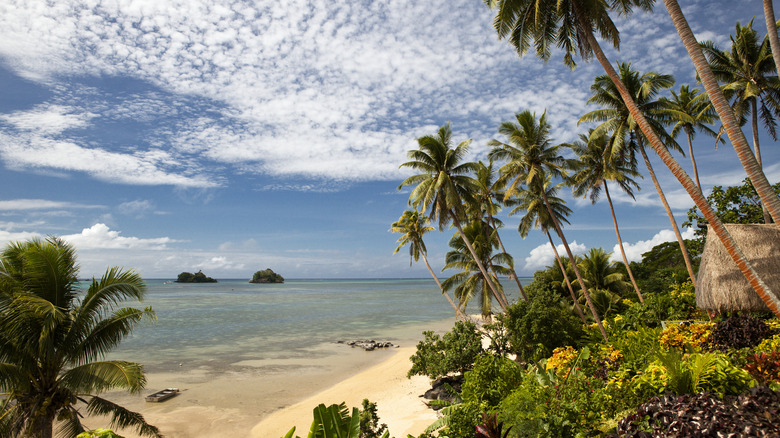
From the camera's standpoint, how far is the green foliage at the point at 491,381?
314 inches

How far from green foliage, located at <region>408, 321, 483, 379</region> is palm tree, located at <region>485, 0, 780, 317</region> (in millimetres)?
7481

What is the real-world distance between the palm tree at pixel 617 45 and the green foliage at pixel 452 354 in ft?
24.5

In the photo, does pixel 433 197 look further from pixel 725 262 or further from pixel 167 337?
pixel 167 337

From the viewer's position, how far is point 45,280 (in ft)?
25.4

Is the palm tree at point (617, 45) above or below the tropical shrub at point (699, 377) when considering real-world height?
above

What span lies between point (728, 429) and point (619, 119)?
52.2ft

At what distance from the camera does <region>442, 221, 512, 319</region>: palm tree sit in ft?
71.9

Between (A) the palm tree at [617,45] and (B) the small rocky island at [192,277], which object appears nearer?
(A) the palm tree at [617,45]

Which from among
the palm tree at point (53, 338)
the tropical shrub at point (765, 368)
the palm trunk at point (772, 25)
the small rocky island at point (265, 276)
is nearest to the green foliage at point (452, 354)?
the tropical shrub at point (765, 368)

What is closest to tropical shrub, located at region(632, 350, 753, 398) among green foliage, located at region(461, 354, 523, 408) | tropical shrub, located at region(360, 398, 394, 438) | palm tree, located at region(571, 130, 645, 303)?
green foliage, located at region(461, 354, 523, 408)

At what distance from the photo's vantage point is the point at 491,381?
327 inches

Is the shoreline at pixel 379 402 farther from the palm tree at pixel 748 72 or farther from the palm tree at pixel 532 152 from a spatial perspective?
the palm tree at pixel 748 72

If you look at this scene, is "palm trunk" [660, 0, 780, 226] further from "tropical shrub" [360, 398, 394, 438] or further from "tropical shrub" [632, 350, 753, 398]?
"tropical shrub" [360, 398, 394, 438]

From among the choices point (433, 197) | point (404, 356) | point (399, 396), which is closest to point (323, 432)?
point (399, 396)
